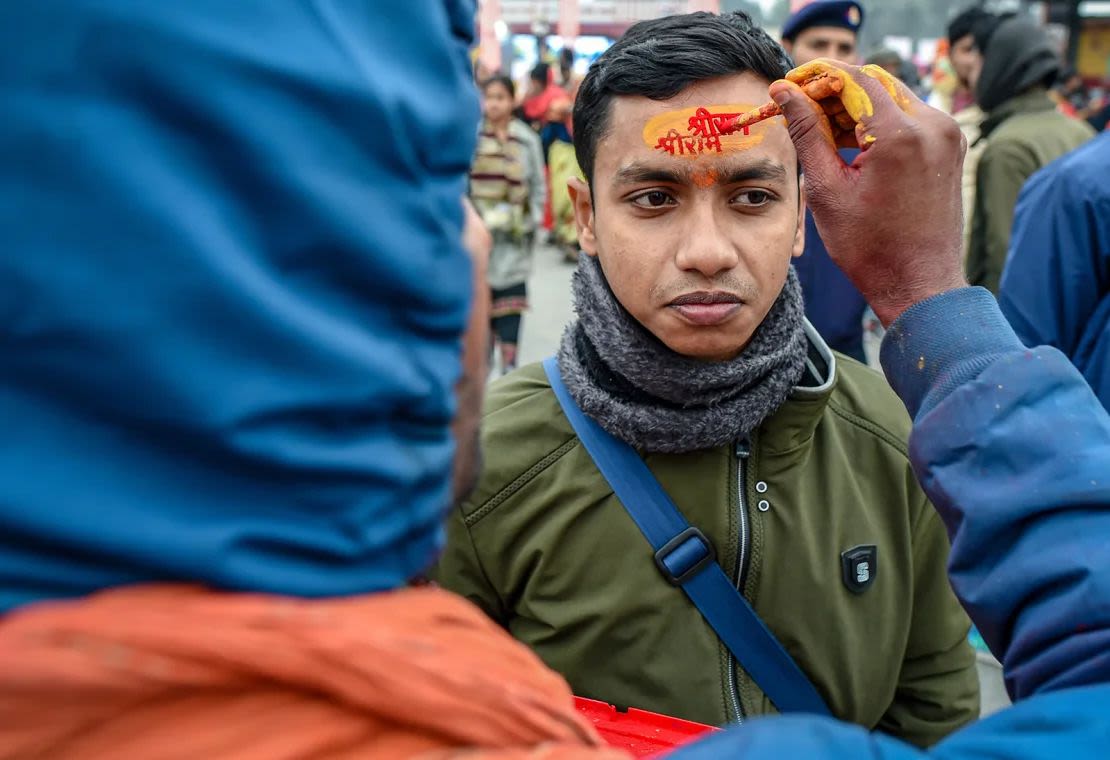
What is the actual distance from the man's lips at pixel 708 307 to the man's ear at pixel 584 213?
31 cm

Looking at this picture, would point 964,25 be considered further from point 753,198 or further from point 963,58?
point 753,198

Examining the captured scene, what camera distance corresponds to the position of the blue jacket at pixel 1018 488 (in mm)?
1030

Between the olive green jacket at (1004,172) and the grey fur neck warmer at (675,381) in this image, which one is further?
the olive green jacket at (1004,172)

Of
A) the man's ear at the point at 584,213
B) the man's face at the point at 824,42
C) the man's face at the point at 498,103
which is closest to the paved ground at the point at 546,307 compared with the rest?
the man's face at the point at 498,103

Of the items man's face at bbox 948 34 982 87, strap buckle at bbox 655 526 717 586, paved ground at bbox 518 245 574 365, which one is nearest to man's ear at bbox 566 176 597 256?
strap buckle at bbox 655 526 717 586

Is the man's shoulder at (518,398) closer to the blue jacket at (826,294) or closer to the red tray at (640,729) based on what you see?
the red tray at (640,729)

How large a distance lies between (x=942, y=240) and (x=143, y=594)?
3.44ft

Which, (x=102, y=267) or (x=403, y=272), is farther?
(x=403, y=272)

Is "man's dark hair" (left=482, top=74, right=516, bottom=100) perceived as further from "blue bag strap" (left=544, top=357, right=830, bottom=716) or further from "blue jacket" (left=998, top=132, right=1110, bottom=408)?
"blue bag strap" (left=544, top=357, right=830, bottom=716)

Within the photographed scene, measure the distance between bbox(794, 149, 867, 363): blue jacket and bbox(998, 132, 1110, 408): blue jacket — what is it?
3.85ft

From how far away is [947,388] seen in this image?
1206 millimetres

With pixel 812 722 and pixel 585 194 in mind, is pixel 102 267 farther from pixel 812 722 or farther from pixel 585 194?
pixel 585 194

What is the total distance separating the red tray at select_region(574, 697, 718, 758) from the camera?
1.48m

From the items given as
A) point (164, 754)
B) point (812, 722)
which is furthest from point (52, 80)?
point (812, 722)
